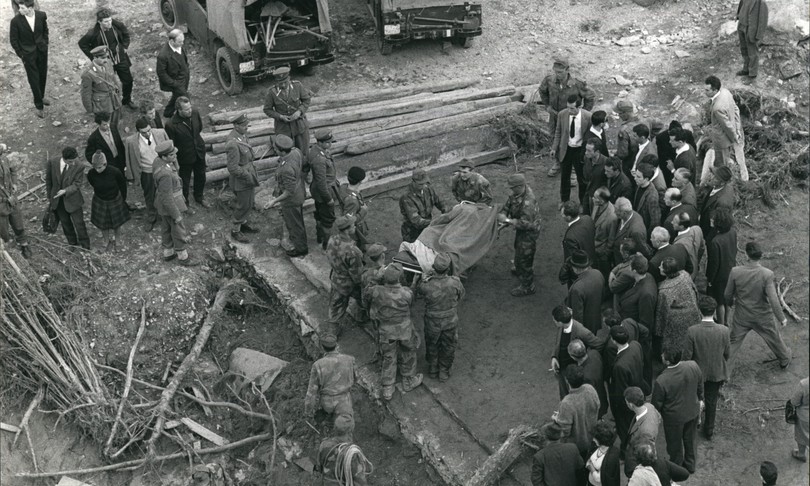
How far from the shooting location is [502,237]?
477 inches

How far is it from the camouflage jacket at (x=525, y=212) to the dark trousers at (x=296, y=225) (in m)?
2.68

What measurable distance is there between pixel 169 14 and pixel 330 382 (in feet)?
33.5

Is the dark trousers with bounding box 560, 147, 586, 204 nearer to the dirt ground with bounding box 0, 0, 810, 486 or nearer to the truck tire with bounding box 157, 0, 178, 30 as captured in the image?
the dirt ground with bounding box 0, 0, 810, 486

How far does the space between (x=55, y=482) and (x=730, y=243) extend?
7.46 m

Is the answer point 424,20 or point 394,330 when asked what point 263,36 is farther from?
point 394,330

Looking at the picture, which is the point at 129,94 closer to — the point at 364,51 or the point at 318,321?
the point at 364,51

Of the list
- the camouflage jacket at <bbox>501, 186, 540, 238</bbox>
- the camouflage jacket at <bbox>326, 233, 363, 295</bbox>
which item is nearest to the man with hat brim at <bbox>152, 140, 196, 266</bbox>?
the camouflage jacket at <bbox>326, 233, 363, 295</bbox>

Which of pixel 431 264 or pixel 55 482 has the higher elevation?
pixel 431 264

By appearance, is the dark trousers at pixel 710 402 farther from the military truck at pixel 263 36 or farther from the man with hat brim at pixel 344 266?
the military truck at pixel 263 36

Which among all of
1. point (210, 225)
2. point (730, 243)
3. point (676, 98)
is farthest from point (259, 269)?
point (676, 98)

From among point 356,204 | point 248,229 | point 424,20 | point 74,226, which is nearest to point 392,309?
point 356,204

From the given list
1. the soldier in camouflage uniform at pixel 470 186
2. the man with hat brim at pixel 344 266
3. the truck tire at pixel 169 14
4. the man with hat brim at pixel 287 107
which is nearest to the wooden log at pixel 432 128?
the man with hat brim at pixel 287 107

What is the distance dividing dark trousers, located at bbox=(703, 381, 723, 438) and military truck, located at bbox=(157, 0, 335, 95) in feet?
28.8

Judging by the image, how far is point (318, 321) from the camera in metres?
10.7
